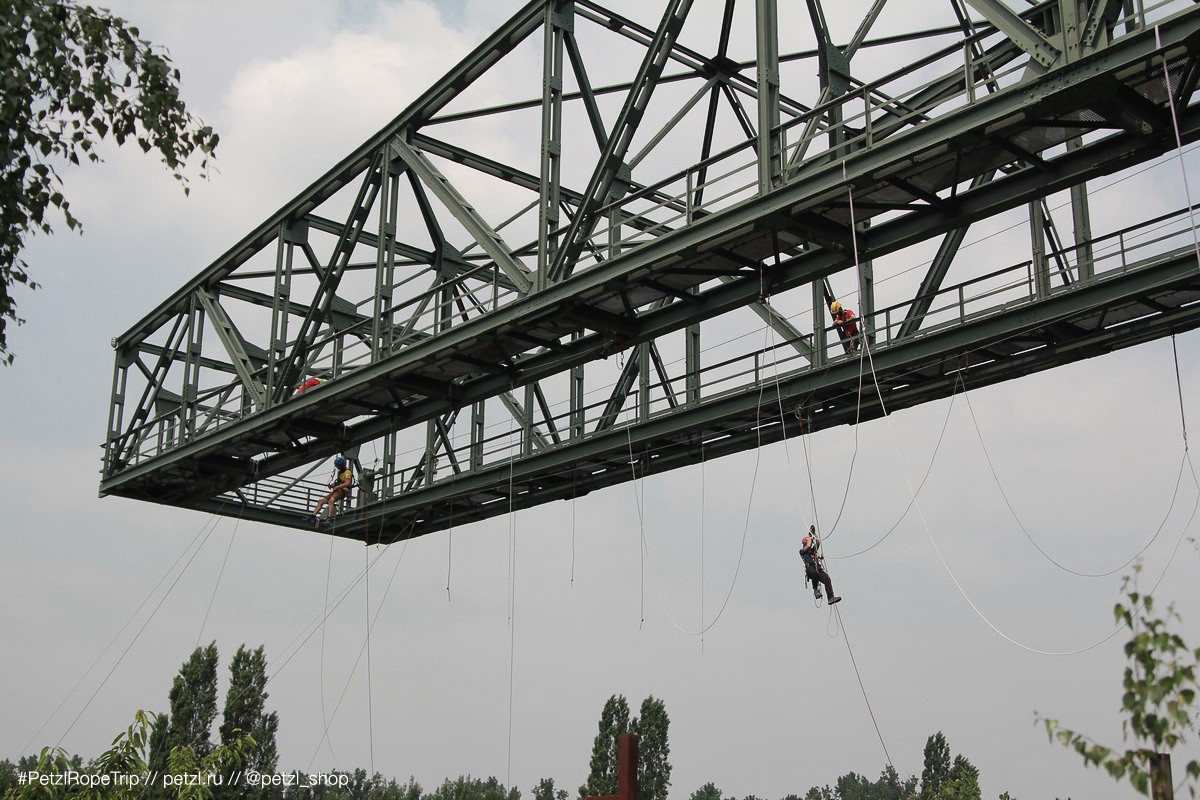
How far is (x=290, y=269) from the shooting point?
→ 3020cm

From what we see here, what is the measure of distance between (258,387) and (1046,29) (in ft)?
60.1

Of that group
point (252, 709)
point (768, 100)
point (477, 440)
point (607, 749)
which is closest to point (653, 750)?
point (607, 749)

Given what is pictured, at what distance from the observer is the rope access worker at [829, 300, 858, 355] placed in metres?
24.9

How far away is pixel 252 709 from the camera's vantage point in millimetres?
63875

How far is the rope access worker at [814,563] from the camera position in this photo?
23766 mm

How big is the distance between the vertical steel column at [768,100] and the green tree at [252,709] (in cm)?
5070

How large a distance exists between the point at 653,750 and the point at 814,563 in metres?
48.0

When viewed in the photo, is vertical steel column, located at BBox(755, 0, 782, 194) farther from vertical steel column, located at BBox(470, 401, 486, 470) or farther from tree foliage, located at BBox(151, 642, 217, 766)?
tree foliage, located at BBox(151, 642, 217, 766)

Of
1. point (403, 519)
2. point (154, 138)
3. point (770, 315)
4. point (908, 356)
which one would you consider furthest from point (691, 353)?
point (154, 138)

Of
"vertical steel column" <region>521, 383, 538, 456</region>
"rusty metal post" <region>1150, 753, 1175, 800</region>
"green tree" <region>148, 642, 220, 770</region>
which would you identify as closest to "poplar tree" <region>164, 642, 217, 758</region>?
"green tree" <region>148, 642, 220, 770</region>

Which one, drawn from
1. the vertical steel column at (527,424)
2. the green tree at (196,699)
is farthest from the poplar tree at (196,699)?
the vertical steel column at (527,424)

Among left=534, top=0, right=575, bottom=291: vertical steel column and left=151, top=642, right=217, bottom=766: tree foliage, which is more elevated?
left=534, top=0, right=575, bottom=291: vertical steel column

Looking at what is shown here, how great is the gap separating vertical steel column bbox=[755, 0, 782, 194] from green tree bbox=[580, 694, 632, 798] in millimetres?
52274

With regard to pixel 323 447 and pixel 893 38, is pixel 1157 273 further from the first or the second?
pixel 323 447
